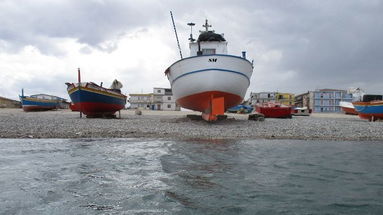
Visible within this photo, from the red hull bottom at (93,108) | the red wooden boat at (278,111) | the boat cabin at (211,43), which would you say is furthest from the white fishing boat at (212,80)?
the red wooden boat at (278,111)

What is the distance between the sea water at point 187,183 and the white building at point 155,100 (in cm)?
8348

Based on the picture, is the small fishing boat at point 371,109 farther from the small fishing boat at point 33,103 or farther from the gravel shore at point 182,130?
the small fishing boat at point 33,103

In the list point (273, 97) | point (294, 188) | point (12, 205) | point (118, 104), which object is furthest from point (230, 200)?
point (273, 97)

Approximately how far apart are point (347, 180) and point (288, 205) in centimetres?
154

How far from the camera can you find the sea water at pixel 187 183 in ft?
8.95

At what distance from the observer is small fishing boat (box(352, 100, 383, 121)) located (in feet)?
66.9

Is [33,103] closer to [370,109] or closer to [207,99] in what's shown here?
[207,99]

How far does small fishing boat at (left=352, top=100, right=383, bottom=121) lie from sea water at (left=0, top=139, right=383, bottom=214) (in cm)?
1808

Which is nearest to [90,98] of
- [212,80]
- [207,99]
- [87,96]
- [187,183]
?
[87,96]

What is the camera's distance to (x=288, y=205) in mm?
2793

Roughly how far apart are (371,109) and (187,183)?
2263 centimetres

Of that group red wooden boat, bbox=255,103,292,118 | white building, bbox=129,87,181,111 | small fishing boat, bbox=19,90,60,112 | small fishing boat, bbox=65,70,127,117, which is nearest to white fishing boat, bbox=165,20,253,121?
small fishing boat, bbox=65,70,127,117

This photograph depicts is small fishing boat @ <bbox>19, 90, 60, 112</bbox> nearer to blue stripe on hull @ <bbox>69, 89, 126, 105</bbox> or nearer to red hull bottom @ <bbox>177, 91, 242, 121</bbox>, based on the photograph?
Result: blue stripe on hull @ <bbox>69, 89, 126, 105</bbox>

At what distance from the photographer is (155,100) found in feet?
305
